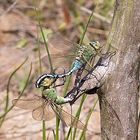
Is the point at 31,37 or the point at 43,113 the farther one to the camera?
the point at 31,37

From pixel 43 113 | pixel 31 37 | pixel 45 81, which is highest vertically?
pixel 31 37

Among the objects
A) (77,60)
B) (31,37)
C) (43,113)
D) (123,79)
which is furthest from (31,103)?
(31,37)

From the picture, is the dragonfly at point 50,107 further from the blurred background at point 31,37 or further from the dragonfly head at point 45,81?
the blurred background at point 31,37

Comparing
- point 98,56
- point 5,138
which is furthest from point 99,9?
point 98,56

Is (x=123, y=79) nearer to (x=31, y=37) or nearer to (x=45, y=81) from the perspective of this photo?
(x=45, y=81)

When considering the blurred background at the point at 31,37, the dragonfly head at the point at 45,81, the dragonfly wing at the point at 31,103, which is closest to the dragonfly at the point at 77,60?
the dragonfly head at the point at 45,81

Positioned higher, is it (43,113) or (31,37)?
(31,37)

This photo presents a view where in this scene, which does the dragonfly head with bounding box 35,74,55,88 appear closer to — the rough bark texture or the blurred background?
the rough bark texture
